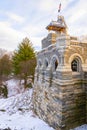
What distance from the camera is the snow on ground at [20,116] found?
11934 millimetres

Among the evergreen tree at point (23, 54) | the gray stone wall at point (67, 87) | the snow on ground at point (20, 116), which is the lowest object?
the snow on ground at point (20, 116)

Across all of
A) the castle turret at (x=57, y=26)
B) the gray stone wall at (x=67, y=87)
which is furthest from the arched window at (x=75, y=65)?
the castle turret at (x=57, y=26)

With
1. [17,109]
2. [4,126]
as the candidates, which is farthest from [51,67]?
[17,109]

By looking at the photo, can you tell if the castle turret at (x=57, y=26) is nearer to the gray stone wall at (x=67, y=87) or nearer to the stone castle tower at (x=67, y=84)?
the stone castle tower at (x=67, y=84)

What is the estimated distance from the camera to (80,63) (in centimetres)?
1080

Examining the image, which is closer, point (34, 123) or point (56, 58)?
point (56, 58)

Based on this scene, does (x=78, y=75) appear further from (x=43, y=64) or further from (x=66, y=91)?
(x=43, y=64)

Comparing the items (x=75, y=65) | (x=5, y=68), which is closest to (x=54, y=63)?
(x=75, y=65)

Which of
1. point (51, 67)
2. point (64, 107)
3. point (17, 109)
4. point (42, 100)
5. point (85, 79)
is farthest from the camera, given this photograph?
point (17, 109)

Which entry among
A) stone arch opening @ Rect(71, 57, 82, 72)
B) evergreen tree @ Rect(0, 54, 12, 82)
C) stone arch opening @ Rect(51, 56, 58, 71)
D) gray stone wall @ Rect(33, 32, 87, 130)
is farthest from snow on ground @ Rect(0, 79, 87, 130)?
evergreen tree @ Rect(0, 54, 12, 82)

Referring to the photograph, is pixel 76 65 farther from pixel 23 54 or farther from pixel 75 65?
pixel 23 54

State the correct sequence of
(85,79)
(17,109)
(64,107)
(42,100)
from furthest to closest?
(17,109) → (42,100) → (85,79) → (64,107)

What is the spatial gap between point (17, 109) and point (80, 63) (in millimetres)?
9947

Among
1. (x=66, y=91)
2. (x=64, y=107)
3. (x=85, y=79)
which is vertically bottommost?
(x=64, y=107)
